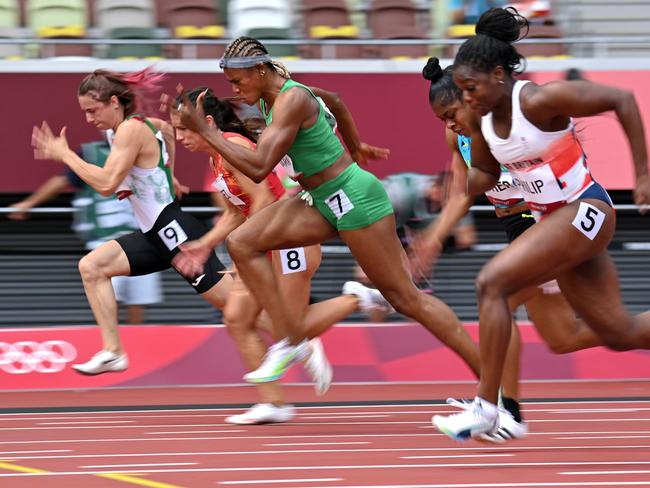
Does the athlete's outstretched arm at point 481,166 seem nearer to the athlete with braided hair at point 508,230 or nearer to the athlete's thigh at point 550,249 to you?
the athlete with braided hair at point 508,230

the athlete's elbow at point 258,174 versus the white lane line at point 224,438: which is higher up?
the athlete's elbow at point 258,174

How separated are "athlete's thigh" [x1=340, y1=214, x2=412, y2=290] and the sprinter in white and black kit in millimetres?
1664

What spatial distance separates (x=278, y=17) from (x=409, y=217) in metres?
3.98

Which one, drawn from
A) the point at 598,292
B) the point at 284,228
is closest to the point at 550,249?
the point at 598,292

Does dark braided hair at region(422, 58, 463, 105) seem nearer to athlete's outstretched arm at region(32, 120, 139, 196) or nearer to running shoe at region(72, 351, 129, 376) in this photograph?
athlete's outstretched arm at region(32, 120, 139, 196)

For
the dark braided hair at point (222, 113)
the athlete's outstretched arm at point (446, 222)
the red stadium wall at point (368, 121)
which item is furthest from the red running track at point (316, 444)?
the red stadium wall at point (368, 121)

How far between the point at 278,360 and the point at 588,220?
7.21 feet

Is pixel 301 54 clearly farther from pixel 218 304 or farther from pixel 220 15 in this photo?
pixel 218 304

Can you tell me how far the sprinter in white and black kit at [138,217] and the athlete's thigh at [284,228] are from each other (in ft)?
4.50

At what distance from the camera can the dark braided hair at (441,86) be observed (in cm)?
728

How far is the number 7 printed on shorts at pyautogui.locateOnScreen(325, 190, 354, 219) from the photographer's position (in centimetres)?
756

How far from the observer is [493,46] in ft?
20.7

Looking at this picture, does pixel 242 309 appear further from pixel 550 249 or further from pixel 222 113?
pixel 550 249

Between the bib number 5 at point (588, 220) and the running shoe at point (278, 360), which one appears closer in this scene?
the bib number 5 at point (588, 220)
